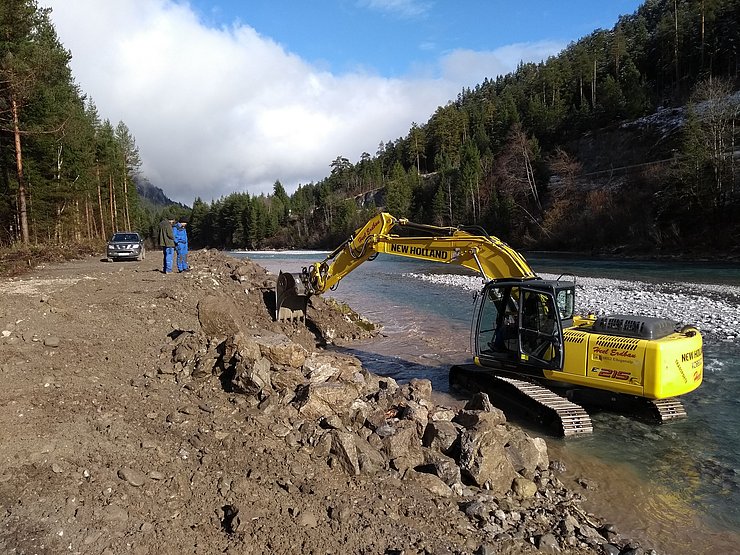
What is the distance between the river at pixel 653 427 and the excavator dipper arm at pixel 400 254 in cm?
229

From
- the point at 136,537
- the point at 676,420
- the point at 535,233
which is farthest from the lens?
the point at 535,233

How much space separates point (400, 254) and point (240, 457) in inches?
272

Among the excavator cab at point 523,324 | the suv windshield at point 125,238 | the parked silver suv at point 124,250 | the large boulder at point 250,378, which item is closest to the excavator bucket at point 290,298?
the excavator cab at point 523,324

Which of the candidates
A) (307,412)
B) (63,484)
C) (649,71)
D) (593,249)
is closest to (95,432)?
(63,484)

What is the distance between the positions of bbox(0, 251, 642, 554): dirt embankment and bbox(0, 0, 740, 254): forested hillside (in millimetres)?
15584

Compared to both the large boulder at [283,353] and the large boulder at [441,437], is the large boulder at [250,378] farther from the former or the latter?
the large boulder at [441,437]

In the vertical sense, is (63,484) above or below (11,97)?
below

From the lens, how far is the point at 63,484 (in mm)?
4559

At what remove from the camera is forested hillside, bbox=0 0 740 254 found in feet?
89.6

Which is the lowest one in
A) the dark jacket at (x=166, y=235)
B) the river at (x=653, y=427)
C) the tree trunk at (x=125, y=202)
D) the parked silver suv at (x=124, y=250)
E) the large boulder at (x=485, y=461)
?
the river at (x=653, y=427)

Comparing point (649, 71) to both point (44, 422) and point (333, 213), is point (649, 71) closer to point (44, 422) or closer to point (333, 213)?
point (333, 213)

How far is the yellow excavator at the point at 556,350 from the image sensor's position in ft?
26.2

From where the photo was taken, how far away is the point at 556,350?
8.89 meters

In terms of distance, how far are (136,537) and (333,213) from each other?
395ft
